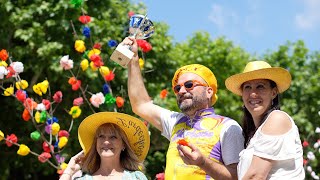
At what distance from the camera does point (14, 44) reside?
1094 cm

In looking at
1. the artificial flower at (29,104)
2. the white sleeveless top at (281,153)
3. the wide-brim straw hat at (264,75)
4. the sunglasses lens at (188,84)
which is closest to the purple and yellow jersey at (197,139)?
the sunglasses lens at (188,84)

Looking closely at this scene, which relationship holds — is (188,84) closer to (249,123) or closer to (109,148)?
(249,123)

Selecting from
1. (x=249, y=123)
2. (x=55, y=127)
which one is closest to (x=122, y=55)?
(x=249, y=123)

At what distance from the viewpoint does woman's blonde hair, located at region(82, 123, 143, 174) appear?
165 inches

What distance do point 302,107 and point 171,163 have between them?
11.4 m

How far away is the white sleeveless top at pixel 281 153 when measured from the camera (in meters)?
3.41

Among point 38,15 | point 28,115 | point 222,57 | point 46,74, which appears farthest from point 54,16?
point 222,57

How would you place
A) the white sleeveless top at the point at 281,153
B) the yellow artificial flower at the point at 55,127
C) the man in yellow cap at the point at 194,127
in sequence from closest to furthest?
the white sleeveless top at the point at 281,153 → the man in yellow cap at the point at 194,127 → the yellow artificial flower at the point at 55,127

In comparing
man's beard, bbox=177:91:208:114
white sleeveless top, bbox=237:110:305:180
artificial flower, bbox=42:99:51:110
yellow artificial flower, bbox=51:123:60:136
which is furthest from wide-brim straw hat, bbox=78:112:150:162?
artificial flower, bbox=42:99:51:110

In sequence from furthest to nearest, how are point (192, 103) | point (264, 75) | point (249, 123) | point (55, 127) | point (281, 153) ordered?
point (55, 127) < point (192, 103) < point (249, 123) < point (264, 75) < point (281, 153)

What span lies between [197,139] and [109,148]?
562 millimetres

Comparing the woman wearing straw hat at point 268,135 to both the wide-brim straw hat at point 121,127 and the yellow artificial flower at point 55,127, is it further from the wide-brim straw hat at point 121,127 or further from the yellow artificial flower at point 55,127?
the yellow artificial flower at point 55,127

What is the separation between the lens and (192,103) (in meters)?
4.16

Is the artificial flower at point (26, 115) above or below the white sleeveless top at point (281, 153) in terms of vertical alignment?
below
